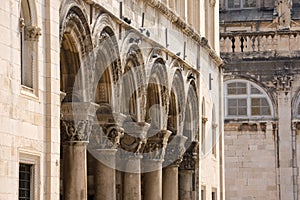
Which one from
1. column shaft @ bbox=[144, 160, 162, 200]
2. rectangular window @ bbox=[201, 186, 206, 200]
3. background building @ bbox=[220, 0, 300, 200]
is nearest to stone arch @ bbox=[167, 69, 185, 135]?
column shaft @ bbox=[144, 160, 162, 200]

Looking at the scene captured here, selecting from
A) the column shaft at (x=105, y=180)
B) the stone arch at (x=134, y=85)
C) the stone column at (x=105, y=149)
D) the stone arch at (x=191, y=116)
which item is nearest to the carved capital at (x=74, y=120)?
the stone column at (x=105, y=149)

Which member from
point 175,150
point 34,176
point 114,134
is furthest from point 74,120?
point 175,150

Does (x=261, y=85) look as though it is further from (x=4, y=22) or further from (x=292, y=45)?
(x=4, y=22)

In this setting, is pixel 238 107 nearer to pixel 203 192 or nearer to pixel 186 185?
pixel 203 192

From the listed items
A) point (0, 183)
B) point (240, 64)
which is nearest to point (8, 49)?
point (0, 183)

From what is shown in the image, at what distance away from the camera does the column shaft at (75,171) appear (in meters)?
24.4

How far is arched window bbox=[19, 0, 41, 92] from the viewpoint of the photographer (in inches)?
833

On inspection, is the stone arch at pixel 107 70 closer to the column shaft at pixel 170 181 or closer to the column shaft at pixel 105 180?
the column shaft at pixel 105 180

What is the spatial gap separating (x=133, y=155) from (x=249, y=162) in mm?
17227

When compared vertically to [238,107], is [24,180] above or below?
below

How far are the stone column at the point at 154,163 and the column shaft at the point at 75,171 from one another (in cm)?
696

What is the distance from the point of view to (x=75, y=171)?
24.5m

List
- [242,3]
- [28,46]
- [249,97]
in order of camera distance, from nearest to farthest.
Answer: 1. [28,46]
2. [249,97]
3. [242,3]

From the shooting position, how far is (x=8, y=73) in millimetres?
19766
